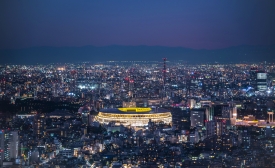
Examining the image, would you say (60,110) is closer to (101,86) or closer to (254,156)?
(101,86)

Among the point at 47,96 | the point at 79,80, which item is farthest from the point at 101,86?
the point at 47,96

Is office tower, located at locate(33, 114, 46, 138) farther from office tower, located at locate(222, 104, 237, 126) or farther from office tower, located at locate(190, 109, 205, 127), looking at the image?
office tower, located at locate(222, 104, 237, 126)

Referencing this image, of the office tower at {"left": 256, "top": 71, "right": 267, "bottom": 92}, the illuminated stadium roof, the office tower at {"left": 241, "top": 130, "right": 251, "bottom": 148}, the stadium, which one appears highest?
the office tower at {"left": 256, "top": 71, "right": 267, "bottom": 92}

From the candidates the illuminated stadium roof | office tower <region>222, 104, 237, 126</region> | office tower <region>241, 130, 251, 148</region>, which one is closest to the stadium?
the illuminated stadium roof

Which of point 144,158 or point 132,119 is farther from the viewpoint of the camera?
point 132,119

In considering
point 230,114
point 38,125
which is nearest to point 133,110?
point 230,114

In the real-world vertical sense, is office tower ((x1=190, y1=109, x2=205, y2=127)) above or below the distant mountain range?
below

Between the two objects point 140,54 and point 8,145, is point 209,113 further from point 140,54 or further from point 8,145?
point 8,145
